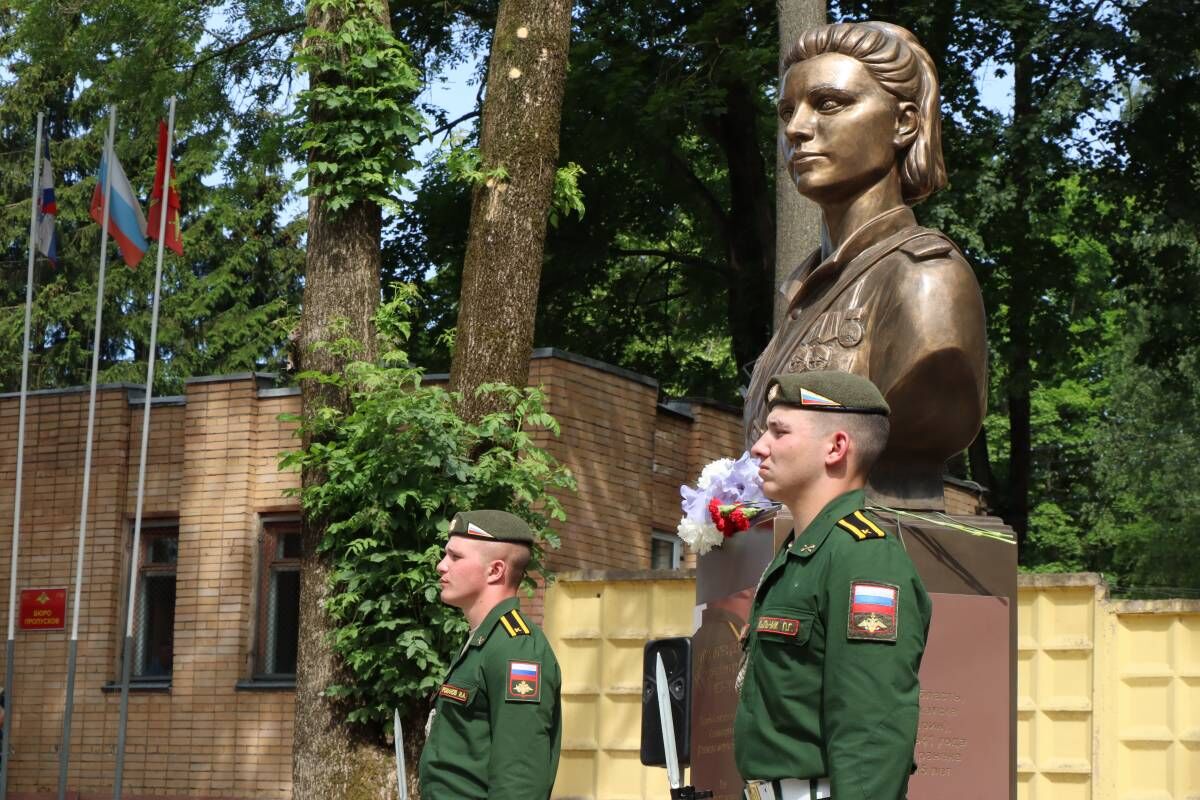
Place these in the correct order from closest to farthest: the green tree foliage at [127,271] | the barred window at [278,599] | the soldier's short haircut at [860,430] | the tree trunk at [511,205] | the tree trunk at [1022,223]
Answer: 1. the soldier's short haircut at [860,430]
2. the tree trunk at [511,205]
3. the barred window at [278,599]
4. the tree trunk at [1022,223]
5. the green tree foliage at [127,271]

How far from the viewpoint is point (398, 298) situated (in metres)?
12.3

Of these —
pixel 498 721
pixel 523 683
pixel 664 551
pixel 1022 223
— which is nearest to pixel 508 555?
pixel 523 683

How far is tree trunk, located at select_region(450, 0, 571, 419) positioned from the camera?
12.1 metres

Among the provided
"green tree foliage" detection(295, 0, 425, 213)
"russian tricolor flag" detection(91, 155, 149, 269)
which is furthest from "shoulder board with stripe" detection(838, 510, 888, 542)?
"russian tricolor flag" detection(91, 155, 149, 269)

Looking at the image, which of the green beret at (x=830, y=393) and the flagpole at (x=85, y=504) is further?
the flagpole at (x=85, y=504)

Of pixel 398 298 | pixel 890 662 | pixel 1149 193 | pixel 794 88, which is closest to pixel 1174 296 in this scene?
pixel 1149 193

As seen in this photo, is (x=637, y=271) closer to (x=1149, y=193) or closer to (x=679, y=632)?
(x=1149, y=193)

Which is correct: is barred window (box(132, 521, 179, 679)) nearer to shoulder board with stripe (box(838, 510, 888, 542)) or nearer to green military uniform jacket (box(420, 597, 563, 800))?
green military uniform jacket (box(420, 597, 563, 800))

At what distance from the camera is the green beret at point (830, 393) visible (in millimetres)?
4559

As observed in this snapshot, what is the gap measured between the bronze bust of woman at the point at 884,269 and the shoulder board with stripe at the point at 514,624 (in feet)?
3.36

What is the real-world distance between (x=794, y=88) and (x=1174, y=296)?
54.4 feet

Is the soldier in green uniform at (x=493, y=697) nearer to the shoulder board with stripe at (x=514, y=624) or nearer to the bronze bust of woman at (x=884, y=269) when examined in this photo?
the shoulder board with stripe at (x=514, y=624)

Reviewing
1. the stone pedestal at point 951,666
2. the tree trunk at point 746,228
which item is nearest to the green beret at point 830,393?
the stone pedestal at point 951,666

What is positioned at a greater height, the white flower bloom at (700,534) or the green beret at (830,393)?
the green beret at (830,393)
